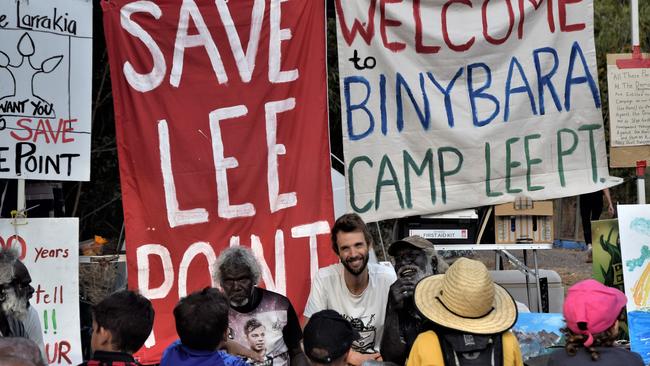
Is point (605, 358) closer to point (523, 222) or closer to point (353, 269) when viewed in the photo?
point (353, 269)

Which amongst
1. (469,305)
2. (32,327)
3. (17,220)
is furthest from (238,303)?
A: (17,220)

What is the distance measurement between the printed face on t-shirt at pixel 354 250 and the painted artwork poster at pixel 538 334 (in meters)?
1.24

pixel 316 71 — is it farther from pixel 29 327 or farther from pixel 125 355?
pixel 125 355

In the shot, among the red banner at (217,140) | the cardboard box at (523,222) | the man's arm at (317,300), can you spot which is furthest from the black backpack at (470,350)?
the cardboard box at (523,222)

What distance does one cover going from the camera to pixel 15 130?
588 cm

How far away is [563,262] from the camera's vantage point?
16.2m

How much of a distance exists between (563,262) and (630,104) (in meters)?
10.4

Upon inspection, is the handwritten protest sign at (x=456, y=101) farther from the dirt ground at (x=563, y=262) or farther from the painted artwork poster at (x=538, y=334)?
the dirt ground at (x=563, y=262)

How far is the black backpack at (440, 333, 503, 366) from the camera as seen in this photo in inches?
136

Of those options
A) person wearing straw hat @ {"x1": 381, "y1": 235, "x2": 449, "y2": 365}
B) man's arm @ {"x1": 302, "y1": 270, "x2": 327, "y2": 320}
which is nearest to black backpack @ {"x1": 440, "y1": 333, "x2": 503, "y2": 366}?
person wearing straw hat @ {"x1": 381, "y1": 235, "x2": 449, "y2": 365}

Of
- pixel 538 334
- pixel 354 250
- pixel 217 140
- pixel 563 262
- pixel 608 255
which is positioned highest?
pixel 217 140

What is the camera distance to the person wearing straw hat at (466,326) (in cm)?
347

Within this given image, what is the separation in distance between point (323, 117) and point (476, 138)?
1.06 m

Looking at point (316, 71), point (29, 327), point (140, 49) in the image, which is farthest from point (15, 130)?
point (316, 71)
